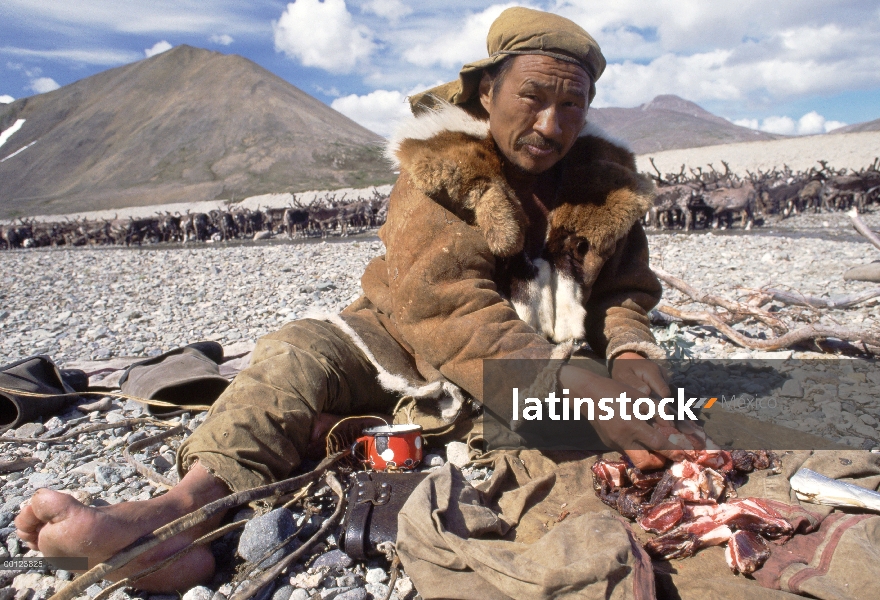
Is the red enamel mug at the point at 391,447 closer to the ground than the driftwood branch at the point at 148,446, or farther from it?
farther from it

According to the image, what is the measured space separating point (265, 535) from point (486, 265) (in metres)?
1.08

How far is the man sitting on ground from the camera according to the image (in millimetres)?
1777

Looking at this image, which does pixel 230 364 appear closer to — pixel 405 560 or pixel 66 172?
pixel 405 560

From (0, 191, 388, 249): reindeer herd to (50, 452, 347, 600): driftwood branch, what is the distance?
17.9m

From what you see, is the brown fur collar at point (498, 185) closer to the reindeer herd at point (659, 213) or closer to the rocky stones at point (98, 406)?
the rocky stones at point (98, 406)

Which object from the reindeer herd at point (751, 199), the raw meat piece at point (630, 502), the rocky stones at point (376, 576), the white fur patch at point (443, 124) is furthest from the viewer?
the reindeer herd at point (751, 199)

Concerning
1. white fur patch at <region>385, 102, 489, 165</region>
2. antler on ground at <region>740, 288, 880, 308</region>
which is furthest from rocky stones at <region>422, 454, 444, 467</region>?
antler on ground at <region>740, 288, 880, 308</region>

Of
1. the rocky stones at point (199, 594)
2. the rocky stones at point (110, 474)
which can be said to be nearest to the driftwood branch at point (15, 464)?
the rocky stones at point (110, 474)

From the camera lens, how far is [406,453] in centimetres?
212

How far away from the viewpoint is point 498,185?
2002 millimetres

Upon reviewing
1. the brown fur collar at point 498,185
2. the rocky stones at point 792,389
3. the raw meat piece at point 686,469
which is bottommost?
the rocky stones at point 792,389

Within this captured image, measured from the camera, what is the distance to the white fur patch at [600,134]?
7.63 feet

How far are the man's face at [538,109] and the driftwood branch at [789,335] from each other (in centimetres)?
210

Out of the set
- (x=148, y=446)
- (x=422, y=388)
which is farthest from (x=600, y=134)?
(x=148, y=446)
